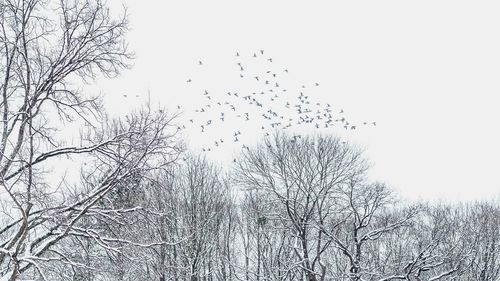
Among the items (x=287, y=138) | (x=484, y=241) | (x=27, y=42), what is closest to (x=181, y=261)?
(x=287, y=138)

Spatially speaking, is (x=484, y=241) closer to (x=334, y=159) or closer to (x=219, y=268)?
(x=334, y=159)

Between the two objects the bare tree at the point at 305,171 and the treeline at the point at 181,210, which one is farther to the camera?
the bare tree at the point at 305,171

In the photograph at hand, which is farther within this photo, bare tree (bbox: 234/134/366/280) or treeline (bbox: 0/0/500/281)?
bare tree (bbox: 234/134/366/280)

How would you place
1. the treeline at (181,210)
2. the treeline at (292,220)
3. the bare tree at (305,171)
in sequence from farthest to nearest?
1. the bare tree at (305,171)
2. the treeline at (292,220)
3. the treeline at (181,210)

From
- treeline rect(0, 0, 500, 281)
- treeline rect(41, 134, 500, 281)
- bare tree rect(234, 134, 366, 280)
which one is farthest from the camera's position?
bare tree rect(234, 134, 366, 280)

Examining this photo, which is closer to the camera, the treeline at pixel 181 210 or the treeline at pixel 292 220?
the treeline at pixel 181 210

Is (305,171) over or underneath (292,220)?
over

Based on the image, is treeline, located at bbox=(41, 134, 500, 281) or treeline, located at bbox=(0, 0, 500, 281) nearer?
treeline, located at bbox=(0, 0, 500, 281)

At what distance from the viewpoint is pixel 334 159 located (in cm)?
2120

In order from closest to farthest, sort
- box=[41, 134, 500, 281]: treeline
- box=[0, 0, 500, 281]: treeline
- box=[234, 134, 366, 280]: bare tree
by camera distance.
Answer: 1. box=[0, 0, 500, 281]: treeline
2. box=[41, 134, 500, 281]: treeline
3. box=[234, 134, 366, 280]: bare tree

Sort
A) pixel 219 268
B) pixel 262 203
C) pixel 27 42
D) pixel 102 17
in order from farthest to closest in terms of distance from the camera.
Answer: pixel 219 268 → pixel 262 203 → pixel 102 17 → pixel 27 42

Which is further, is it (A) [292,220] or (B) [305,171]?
(B) [305,171]

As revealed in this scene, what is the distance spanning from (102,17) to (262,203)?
1465 centimetres

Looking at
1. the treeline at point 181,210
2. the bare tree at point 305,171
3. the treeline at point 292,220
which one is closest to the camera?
the treeline at point 181,210
